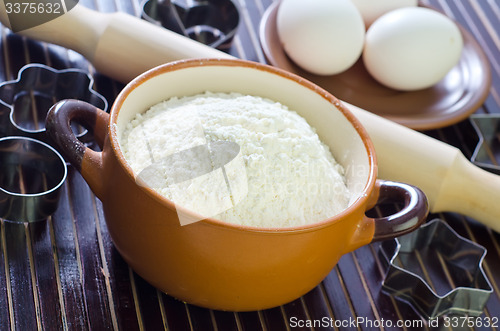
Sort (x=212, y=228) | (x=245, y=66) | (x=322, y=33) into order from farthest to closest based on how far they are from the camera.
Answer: (x=322, y=33), (x=245, y=66), (x=212, y=228)

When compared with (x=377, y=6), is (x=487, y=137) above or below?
below

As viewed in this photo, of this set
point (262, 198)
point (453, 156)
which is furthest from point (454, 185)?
point (262, 198)

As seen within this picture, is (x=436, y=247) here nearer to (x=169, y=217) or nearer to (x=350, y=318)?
(x=350, y=318)

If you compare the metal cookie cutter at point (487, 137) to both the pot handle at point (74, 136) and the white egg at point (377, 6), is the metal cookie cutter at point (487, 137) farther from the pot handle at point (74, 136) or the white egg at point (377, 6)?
the pot handle at point (74, 136)

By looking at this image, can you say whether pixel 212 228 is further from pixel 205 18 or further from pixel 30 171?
pixel 205 18

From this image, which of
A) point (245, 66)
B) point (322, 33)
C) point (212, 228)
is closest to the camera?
point (212, 228)

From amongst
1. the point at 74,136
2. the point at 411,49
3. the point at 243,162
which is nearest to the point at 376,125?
the point at 411,49
